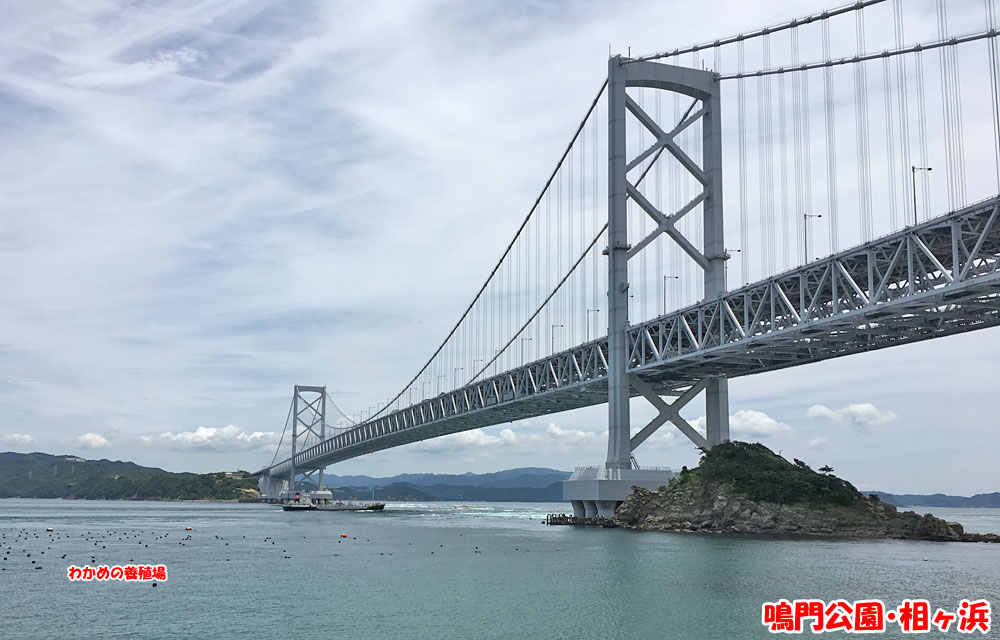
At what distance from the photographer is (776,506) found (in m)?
54.3

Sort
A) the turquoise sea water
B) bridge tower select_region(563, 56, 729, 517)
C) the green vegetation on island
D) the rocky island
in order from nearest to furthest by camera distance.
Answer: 1. the turquoise sea water
2. the rocky island
3. the green vegetation on island
4. bridge tower select_region(563, 56, 729, 517)

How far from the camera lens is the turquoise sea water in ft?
84.7

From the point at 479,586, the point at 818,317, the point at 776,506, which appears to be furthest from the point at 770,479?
the point at 479,586

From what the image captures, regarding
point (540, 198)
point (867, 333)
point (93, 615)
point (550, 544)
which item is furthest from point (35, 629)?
point (540, 198)

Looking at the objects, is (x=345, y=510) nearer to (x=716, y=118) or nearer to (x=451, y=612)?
(x=716, y=118)

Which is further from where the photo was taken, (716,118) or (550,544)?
(716,118)

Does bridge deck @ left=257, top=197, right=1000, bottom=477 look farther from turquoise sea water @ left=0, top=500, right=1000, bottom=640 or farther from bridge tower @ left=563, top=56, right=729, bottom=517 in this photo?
turquoise sea water @ left=0, top=500, right=1000, bottom=640

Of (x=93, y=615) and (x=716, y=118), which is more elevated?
(x=716, y=118)

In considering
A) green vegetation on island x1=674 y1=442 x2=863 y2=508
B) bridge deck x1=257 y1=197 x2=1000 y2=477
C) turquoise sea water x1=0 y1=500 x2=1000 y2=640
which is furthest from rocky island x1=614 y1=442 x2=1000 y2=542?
bridge deck x1=257 y1=197 x2=1000 y2=477

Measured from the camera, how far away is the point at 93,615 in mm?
27938

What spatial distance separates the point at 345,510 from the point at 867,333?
86.1m

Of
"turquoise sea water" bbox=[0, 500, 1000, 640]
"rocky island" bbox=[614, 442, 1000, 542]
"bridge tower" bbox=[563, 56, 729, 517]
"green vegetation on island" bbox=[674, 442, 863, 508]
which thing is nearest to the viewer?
"turquoise sea water" bbox=[0, 500, 1000, 640]

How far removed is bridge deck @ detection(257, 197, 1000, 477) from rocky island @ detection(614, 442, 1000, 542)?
590cm

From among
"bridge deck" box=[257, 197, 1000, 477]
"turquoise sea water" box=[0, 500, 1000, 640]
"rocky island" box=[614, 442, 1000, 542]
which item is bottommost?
"turquoise sea water" box=[0, 500, 1000, 640]
